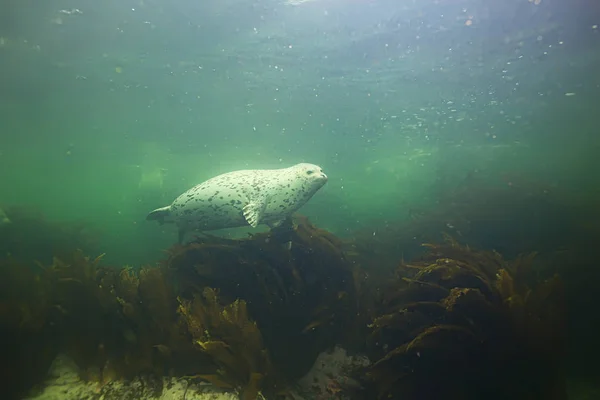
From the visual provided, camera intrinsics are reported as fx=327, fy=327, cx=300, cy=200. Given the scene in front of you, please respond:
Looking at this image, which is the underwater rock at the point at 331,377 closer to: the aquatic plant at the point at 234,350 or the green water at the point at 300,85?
the aquatic plant at the point at 234,350

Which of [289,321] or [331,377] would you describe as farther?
[289,321]

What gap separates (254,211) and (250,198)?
49 centimetres

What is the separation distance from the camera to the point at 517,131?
78.3 feet

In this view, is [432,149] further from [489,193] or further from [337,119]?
[489,193]

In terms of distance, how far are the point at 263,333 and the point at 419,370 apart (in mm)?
1626

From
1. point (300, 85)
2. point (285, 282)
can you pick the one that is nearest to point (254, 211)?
point (285, 282)

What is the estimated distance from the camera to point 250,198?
211 inches

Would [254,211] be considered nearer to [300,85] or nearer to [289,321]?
[289,321]

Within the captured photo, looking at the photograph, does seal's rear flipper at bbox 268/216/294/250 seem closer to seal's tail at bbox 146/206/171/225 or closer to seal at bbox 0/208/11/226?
seal's tail at bbox 146/206/171/225

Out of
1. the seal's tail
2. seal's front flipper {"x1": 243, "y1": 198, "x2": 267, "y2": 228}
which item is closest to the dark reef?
seal's front flipper {"x1": 243, "y1": 198, "x2": 267, "y2": 228}

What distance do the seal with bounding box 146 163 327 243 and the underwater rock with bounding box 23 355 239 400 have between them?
7.26 ft

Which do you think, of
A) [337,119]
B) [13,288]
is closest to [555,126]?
[337,119]

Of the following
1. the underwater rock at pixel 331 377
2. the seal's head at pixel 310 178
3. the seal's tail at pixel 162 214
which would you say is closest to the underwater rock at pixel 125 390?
the underwater rock at pixel 331 377

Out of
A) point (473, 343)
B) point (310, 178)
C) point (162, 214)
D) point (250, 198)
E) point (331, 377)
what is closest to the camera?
point (473, 343)
